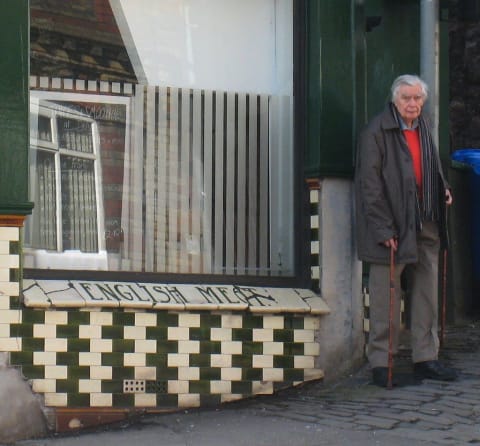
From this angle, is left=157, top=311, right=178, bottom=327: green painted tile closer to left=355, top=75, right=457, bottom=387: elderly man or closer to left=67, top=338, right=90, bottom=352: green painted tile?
left=67, top=338, right=90, bottom=352: green painted tile

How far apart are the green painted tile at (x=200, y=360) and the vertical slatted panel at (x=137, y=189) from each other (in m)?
0.67

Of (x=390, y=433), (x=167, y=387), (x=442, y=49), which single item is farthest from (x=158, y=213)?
(x=442, y=49)

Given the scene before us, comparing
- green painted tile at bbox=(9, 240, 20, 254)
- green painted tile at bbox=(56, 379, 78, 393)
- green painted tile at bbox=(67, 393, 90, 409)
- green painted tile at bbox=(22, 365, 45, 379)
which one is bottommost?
green painted tile at bbox=(67, 393, 90, 409)

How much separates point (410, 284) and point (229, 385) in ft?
4.20

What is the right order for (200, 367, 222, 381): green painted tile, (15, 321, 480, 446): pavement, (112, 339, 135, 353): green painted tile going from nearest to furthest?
(15, 321, 480, 446): pavement, (112, 339, 135, 353): green painted tile, (200, 367, 222, 381): green painted tile

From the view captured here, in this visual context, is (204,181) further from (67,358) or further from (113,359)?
(67,358)

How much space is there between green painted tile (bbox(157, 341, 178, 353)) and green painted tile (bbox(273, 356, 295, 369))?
25.3 inches

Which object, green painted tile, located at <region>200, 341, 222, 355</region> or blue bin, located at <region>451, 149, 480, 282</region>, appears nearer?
green painted tile, located at <region>200, 341, 222, 355</region>

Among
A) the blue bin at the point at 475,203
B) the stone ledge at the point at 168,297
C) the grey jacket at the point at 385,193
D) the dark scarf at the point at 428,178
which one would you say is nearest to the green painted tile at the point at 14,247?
the stone ledge at the point at 168,297

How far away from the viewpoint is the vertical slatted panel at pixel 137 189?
7.58 metres

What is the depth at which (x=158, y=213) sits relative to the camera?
769cm

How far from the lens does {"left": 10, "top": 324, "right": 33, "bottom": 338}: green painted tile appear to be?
22.6ft

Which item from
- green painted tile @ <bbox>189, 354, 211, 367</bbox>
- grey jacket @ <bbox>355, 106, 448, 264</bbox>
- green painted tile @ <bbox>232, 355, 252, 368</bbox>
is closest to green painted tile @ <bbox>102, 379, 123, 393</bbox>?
green painted tile @ <bbox>189, 354, 211, 367</bbox>

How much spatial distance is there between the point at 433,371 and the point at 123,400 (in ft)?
6.09
